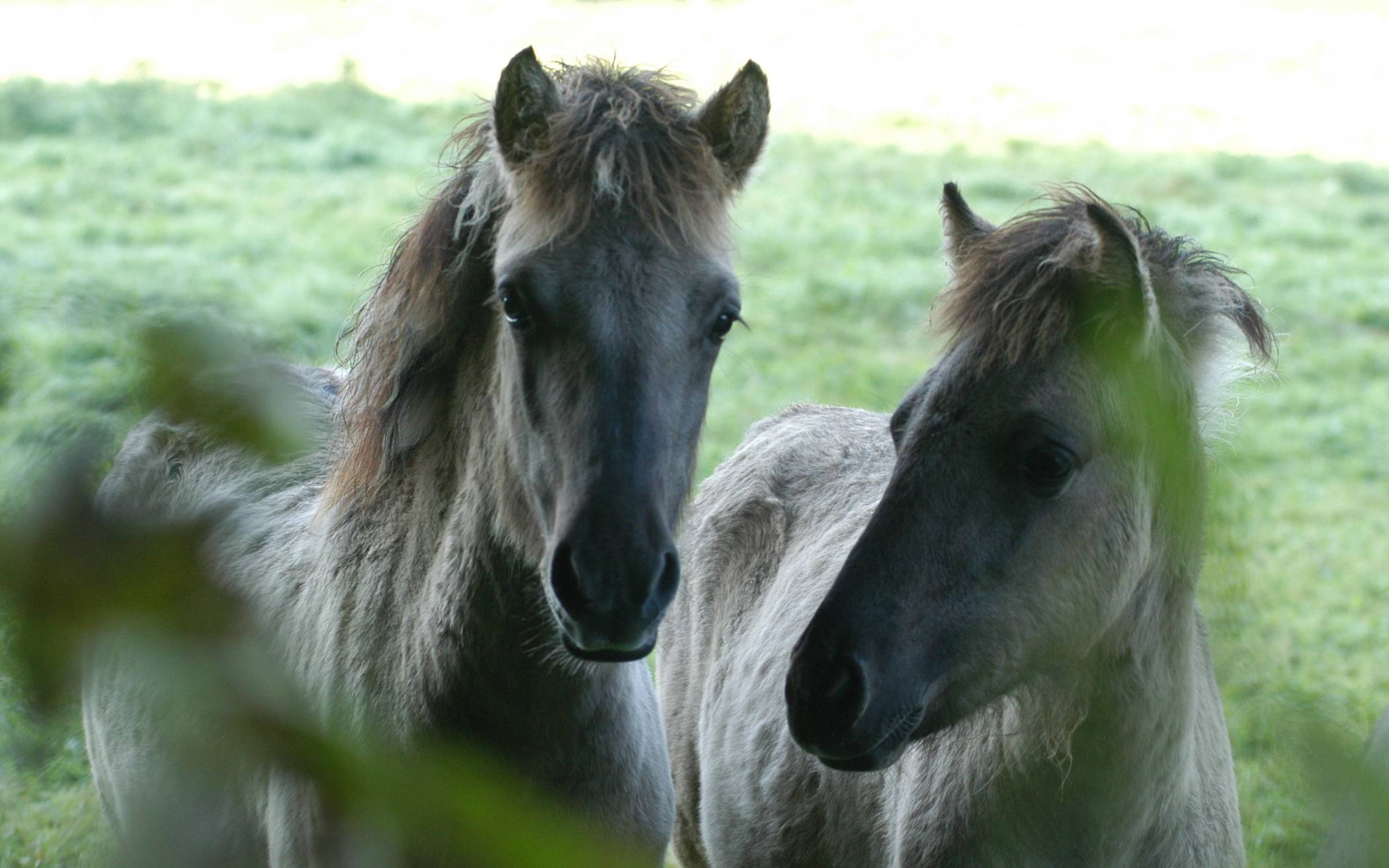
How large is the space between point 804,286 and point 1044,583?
7.02m

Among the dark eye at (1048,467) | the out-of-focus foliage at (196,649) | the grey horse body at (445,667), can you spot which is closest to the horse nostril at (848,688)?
the dark eye at (1048,467)

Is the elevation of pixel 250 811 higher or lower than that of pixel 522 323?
lower

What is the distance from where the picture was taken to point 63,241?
6289mm

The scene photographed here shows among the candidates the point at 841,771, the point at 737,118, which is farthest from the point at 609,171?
the point at 841,771

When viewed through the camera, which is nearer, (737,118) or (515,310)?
(515,310)

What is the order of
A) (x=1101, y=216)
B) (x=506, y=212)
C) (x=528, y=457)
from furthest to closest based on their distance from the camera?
(x=506, y=212) < (x=528, y=457) < (x=1101, y=216)

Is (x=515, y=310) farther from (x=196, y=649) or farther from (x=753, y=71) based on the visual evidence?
(x=196, y=649)

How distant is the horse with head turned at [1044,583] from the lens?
228cm

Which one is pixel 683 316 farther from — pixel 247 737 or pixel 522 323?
pixel 247 737

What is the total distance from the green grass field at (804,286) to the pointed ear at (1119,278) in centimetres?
30

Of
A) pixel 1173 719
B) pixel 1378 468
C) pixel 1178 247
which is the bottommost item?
pixel 1378 468

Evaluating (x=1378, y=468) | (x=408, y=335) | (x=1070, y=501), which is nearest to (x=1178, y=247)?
(x=1070, y=501)

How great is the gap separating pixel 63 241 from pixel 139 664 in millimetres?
6381

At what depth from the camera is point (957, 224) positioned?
2832mm
